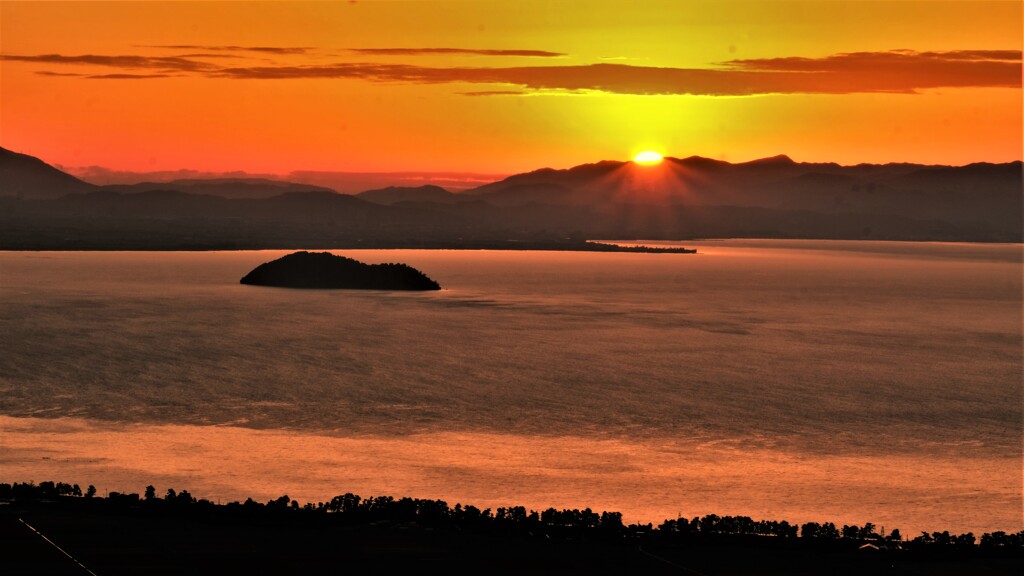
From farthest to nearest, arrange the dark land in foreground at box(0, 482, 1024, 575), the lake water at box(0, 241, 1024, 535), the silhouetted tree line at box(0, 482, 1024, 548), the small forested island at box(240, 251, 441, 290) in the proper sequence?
1. the small forested island at box(240, 251, 441, 290)
2. the lake water at box(0, 241, 1024, 535)
3. the silhouetted tree line at box(0, 482, 1024, 548)
4. the dark land in foreground at box(0, 482, 1024, 575)

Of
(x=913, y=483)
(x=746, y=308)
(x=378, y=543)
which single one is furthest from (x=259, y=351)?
(x=746, y=308)

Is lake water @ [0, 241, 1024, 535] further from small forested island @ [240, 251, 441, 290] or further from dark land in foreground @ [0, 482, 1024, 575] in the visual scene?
small forested island @ [240, 251, 441, 290]

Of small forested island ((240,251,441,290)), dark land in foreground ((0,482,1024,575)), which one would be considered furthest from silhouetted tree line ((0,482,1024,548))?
small forested island ((240,251,441,290))

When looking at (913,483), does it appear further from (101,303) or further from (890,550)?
(101,303)

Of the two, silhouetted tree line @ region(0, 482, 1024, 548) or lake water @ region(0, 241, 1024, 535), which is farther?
lake water @ region(0, 241, 1024, 535)

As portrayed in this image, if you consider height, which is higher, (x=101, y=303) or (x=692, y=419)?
(x=101, y=303)

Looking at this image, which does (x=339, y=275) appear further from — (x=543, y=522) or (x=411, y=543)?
(x=411, y=543)

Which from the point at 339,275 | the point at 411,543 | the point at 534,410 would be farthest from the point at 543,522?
the point at 339,275
